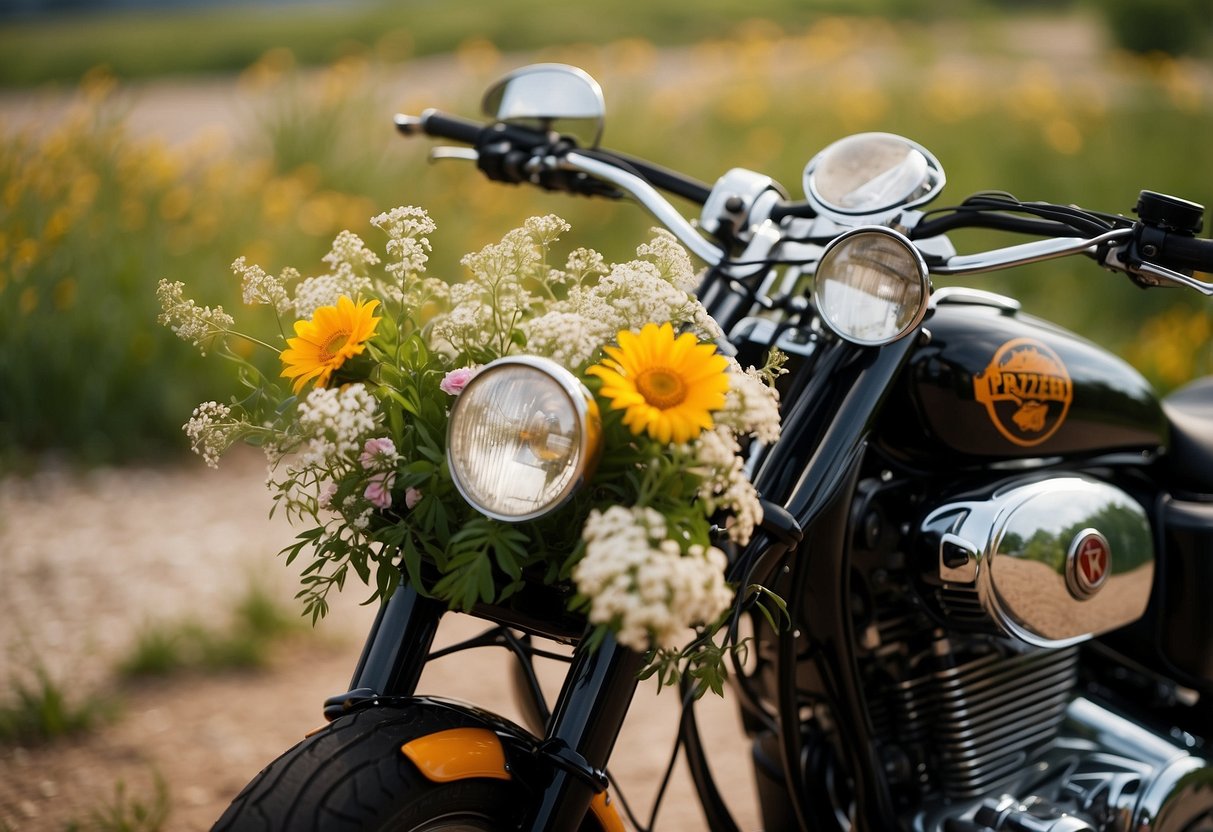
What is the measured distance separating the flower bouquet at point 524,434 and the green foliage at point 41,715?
1.84m

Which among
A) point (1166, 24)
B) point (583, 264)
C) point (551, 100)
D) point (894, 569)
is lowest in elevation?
point (894, 569)

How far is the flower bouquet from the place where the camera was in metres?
1.28

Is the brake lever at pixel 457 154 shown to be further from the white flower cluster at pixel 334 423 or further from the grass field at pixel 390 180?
the grass field at pixel 390 180

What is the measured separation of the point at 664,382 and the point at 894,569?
803 mm

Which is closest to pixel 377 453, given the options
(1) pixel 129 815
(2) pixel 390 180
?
(1) pixel 129 815

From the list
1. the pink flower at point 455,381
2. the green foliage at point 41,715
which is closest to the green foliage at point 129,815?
the green foliage at point 41,715

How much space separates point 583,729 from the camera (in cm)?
146

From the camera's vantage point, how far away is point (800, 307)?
6.27 ft

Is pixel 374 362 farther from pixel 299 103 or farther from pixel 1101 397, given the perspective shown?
pixel 299 103

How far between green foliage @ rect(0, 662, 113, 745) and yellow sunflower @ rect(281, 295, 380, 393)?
6.39ft

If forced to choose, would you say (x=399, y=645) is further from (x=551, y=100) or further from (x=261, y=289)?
(x=551, y=100)

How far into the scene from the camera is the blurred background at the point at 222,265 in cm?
316

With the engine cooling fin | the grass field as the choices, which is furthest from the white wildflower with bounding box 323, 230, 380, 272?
the grass field

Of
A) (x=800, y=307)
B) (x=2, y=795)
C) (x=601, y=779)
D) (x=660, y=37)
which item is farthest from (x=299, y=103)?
(x=660, y=37)
